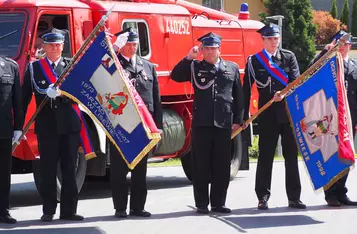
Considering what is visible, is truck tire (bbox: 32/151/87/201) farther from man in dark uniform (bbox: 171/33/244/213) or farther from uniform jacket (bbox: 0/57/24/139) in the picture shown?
man in dark uniform (bbox: 171/33/244/213)

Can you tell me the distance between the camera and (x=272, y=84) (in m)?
10.6

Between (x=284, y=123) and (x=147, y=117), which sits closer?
(x=147, y=117)

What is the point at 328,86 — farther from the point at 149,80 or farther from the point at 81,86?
the point at 81,86

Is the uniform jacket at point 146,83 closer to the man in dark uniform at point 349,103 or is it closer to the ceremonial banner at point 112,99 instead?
the ceremonial banner at point 112,99

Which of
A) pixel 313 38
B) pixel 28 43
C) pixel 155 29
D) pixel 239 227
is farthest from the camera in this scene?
pixel 313 38

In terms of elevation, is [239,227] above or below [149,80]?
below

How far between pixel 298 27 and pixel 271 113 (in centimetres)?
2666

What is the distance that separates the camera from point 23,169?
11.4 m

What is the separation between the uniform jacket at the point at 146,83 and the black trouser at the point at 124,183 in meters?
0.54

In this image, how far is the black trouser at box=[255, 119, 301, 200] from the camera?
1071 cm

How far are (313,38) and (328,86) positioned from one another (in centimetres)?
2707

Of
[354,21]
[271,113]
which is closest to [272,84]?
[271,113]

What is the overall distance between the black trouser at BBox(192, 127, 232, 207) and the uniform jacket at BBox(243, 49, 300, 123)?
0.47 m

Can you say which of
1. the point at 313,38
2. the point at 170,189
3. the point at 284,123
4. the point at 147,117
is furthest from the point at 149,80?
the point at 313,38
